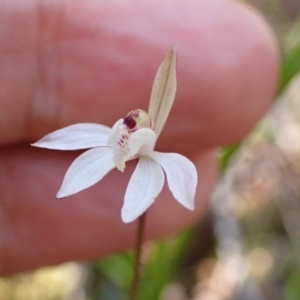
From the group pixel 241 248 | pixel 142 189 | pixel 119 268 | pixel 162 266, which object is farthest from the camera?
pixel 241 248

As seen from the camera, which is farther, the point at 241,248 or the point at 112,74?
the point at 241,248

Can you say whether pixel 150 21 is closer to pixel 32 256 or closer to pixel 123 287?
pixel 32 256

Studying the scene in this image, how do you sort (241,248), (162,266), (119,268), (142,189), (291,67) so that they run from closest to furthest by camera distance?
(142,189)
(291,67)
(162,266)
(119,268)
(241,248)

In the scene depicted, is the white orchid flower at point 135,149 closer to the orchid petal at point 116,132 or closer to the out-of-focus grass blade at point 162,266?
the orchid petal at point 116,132

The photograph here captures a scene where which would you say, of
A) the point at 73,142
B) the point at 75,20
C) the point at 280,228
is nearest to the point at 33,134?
the point at 75,20

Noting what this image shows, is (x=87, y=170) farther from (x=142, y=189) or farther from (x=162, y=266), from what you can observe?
(x=162, y=266)

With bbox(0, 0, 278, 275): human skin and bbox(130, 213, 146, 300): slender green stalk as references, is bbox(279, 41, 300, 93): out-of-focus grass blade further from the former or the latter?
bbox(130, 213, 146, 300): slender green stalk

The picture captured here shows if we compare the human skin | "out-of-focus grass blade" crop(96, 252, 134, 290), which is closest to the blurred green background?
"out-of-focus grass blade" crop(96, 252, 134, 290)

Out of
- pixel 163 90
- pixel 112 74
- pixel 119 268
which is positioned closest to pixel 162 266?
pixel 119 268
